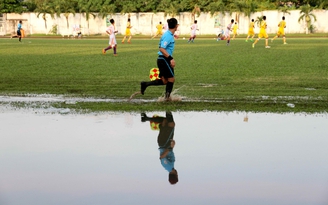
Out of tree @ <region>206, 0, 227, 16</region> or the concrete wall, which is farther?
tree @ <region>206, 0, 227, 16</region>

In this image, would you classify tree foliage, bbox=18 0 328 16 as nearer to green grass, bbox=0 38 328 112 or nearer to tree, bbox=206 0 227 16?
tree, bbox=206 0 227 16

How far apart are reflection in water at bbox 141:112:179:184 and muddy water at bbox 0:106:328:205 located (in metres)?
0.03

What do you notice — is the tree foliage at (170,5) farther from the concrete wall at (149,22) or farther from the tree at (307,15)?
the tree at (307,15)

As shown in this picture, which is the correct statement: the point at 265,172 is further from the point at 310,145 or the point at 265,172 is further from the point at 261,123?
the point at 261,123

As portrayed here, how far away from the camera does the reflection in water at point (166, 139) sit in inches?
271

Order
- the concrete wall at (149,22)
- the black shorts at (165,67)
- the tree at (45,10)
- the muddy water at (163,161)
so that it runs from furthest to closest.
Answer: the tree at (45,10), the concrete wall at (149,22), the black shorts at (165,67), the muddy water at (163,161)

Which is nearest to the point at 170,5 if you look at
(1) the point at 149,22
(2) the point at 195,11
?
(2) the point at 195,11

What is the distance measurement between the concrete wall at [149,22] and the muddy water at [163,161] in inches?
2313

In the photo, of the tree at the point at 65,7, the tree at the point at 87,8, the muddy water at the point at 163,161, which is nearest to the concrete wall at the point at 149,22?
the tree at the point at 87,8

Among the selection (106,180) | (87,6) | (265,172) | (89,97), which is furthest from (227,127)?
(87,6)

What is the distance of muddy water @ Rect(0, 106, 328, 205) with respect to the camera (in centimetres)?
592

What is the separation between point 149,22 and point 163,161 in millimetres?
68095

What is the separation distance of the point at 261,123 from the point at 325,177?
335 cm

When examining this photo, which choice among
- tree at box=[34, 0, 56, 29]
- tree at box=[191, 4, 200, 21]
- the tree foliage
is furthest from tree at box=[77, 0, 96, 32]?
tree at box=[191, 4, 200, 21]
